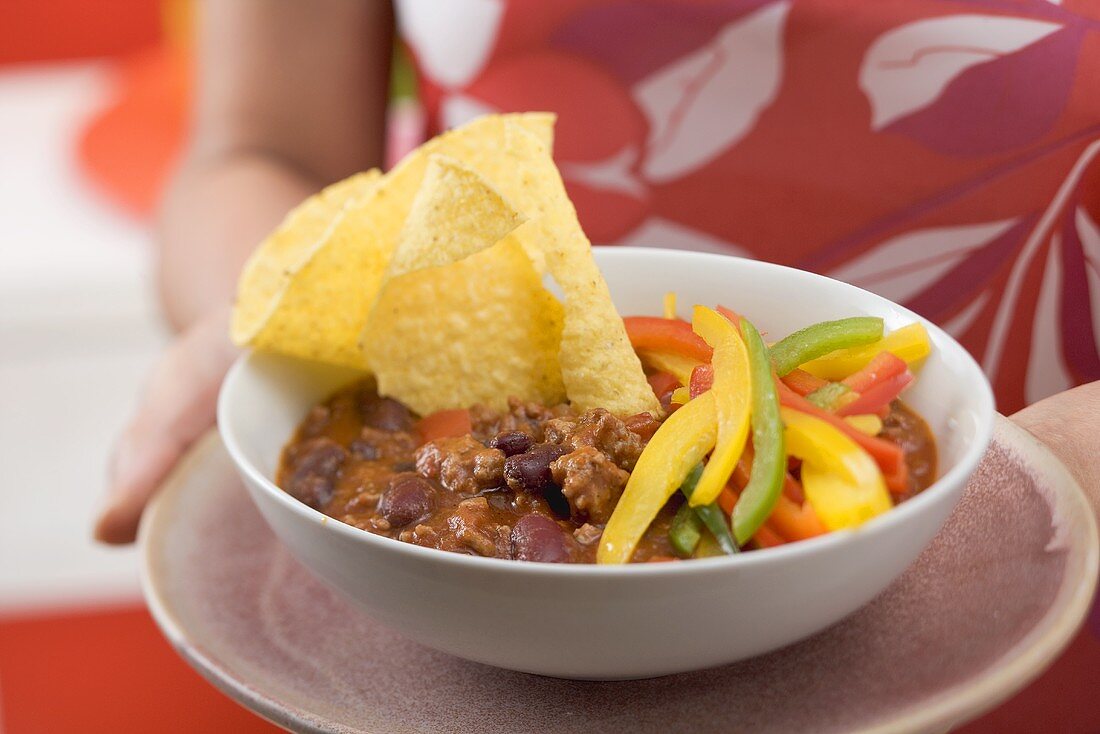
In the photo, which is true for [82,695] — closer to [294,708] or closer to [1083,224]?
[294,708]

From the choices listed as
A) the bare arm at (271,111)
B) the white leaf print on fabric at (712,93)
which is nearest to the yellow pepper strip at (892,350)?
the white leaf print on fabric at (712,93)

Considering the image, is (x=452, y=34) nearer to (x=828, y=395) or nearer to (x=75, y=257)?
(x=828, y=395)

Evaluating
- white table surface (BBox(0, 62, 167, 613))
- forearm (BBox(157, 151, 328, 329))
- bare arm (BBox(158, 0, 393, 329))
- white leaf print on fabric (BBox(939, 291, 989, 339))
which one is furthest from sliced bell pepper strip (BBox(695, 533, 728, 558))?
white table surface (BBox(0, 62, 167, 613))

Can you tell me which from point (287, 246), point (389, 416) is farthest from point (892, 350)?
point (287, 246)

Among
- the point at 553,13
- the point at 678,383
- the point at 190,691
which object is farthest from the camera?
the point at 190,691

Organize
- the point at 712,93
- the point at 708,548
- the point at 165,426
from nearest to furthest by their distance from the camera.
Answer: the point at 708,548 → the point at 712,93 → the point at 165,426

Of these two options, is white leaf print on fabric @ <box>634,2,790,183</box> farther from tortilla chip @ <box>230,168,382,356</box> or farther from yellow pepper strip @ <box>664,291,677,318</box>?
tortilla chip @ <box>230,168,382,356</box>

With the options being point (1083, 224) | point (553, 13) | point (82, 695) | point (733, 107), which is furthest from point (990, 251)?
point (82, 695)
